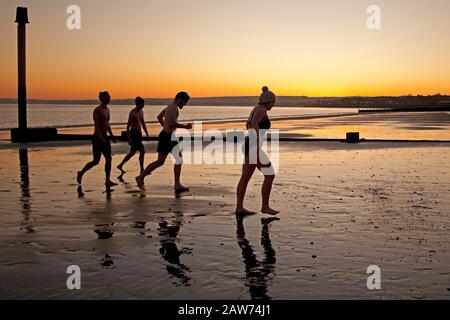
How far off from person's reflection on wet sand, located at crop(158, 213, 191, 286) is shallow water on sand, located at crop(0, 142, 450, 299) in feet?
0.04

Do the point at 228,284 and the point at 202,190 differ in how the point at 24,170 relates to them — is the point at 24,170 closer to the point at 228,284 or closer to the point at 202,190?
the point at 202,190

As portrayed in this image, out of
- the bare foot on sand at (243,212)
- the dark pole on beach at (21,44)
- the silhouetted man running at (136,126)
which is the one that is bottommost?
the bare foot on sand at (243,212)

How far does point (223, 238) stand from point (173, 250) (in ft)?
2.85

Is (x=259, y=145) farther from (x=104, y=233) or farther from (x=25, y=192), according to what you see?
(x=25, y=192)

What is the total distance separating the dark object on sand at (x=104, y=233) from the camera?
282 inches

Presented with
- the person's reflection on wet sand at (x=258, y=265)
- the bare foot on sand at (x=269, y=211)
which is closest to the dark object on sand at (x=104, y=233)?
the person's reflection on wet sand at (x=258, y=265)

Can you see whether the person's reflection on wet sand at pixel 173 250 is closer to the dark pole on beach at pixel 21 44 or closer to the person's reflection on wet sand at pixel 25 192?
the person's reflection on wet sand at pixel 25 192

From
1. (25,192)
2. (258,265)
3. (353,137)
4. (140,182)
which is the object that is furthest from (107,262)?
(353,137)

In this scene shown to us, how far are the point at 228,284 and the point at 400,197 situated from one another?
20.1 feet

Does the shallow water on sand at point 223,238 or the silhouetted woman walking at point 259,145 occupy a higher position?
the silhouetted woman walking at point 259,145

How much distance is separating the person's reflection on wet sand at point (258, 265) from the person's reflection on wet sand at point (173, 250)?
0.61 metres

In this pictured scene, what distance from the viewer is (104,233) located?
24.1ft

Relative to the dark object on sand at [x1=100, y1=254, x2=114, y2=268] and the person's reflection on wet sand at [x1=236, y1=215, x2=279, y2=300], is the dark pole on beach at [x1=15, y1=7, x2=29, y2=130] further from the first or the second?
the dark object on sand at [x1=100, y1=254, x2=114, y2=268]

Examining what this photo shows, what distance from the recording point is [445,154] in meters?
19.6
